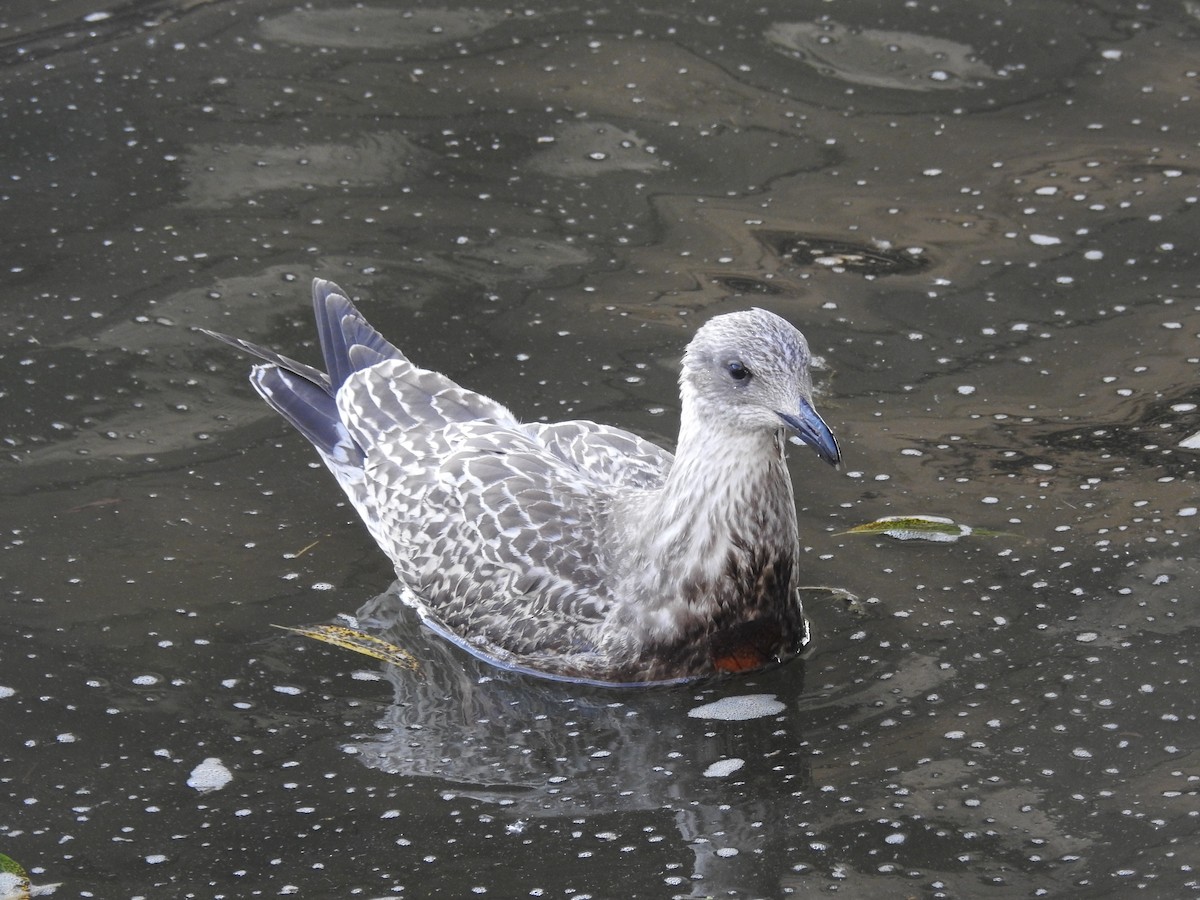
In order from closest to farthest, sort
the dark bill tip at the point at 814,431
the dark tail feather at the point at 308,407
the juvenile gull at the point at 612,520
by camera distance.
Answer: the dark bill tip at the point at 814,431 → the juvenile gull at the point at 612,520 → the dark tail feather at the point at 308,407

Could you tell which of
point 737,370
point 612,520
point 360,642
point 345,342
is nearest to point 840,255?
point 345,342

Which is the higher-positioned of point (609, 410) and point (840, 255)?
point (840, 255)

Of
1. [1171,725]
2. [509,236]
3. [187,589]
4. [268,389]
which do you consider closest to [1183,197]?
[509,236]

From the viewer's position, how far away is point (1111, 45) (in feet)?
27.2

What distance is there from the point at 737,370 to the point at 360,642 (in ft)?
4.57

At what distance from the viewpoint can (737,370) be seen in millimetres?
4691

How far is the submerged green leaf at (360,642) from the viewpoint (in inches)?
199

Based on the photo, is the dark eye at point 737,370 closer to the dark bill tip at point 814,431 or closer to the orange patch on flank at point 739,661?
the dark bill tip at point 814,431

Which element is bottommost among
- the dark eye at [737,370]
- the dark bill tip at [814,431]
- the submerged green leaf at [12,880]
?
the submerged green leaf at [12,880]

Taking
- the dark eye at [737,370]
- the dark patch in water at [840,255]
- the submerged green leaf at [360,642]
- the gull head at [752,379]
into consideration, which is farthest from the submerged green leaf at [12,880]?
the dark patch in water at [840,255]

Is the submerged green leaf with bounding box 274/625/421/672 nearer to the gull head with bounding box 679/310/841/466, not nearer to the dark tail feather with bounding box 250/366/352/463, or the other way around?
the dark tail feather with bounding box 250/366/352/463

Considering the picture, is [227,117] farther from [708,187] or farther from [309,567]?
[309,567]

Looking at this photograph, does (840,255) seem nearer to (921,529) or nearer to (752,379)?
(921,529)

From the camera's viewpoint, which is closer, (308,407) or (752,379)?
(752,379)
